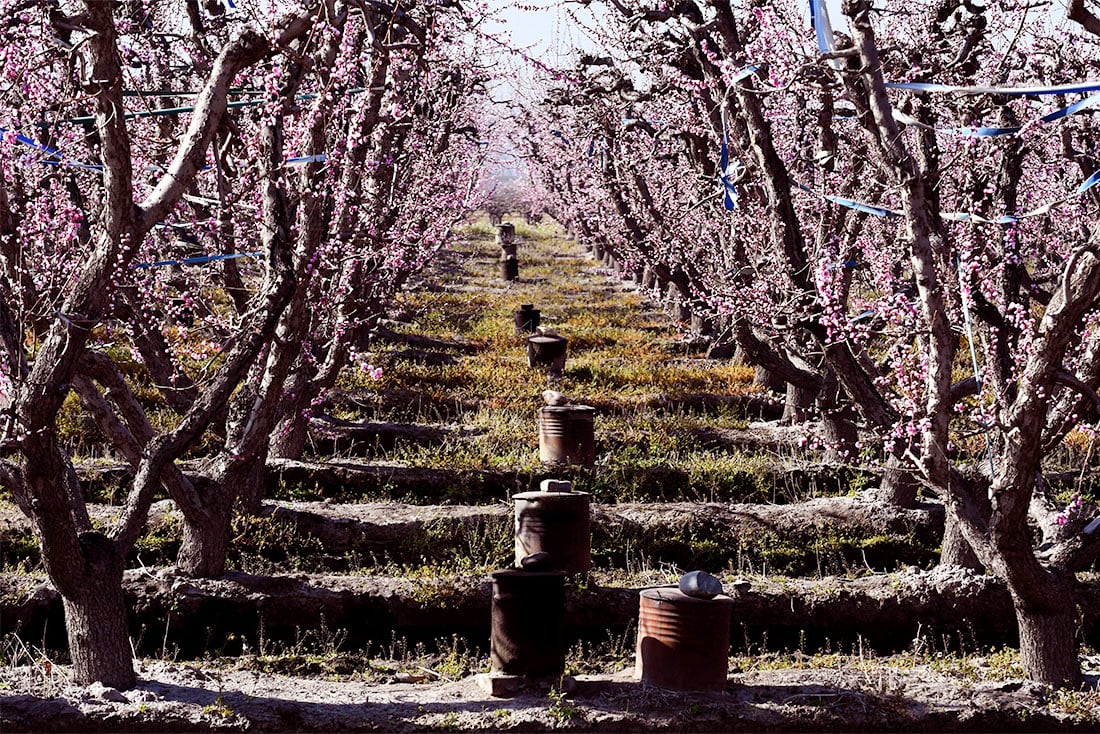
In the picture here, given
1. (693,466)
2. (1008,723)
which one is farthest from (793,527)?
(1008,723)

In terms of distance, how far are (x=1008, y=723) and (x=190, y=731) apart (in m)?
3.95

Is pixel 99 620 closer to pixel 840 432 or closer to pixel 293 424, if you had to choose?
pixel 293 424

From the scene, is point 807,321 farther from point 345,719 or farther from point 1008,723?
point 345,719

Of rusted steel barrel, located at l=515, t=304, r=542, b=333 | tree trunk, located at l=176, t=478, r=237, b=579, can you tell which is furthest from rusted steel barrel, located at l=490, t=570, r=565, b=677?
rusted steel barrel, located at l=515, t=304, r=542, b=333

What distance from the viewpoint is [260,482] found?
8.92m

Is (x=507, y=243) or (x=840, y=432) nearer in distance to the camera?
(x=840, y=432)

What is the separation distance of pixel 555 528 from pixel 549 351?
7.05 metres

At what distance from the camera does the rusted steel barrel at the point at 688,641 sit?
623 centimetres

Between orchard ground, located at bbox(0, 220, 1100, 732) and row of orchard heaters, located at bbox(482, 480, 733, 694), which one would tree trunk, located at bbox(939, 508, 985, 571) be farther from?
row of orchard heaters, located at bbox(482, 480, 733, 694)

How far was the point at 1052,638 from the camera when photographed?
649 cm

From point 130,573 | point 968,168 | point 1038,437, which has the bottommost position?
point 130,573

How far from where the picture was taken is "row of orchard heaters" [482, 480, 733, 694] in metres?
6.24

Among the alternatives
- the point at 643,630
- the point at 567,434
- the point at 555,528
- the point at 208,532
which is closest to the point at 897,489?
the point at 567,434

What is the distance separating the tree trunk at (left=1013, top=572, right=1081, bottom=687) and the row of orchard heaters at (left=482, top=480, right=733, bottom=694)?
162 cm
